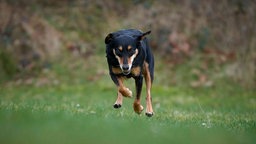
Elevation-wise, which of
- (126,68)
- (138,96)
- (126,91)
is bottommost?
(138,96)

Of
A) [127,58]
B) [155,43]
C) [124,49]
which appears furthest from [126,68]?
[155,43]

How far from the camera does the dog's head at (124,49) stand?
29.7ft

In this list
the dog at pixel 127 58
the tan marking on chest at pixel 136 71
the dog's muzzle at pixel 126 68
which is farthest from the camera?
the tan marking on chest at pixel 136 71

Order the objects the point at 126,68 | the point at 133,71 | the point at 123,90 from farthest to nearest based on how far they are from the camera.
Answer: the point at 133,71 → the point at 123,90 → the point at 126,68

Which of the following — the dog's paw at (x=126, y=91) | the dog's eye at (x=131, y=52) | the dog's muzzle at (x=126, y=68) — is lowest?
the dog's paw at (x=126, y=91)

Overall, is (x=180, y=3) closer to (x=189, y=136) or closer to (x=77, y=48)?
(x=77, y=48)

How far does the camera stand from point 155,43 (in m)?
21.5

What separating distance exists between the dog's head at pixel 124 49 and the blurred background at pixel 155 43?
10.5 m

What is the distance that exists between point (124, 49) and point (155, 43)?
12.5 metres

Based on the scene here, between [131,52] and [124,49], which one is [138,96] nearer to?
[131,52]

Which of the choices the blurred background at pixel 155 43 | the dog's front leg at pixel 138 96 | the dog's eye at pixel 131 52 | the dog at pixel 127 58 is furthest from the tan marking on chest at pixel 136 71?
the blurred background at pixel 155 43

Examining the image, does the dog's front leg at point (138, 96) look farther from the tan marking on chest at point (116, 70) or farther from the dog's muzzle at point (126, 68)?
the dog's muzzle at point (126, 68)

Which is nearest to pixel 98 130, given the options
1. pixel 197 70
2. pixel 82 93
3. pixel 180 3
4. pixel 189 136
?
pixel 189 136

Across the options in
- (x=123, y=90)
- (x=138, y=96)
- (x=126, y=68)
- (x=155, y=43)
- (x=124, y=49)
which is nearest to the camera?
(x=126, y=68)
